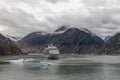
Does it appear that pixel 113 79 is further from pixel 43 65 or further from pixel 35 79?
pixel 43 65

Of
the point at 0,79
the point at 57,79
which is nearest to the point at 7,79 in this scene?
the point at 0,79

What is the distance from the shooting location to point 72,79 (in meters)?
86.6

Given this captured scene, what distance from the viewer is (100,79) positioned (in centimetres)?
8756

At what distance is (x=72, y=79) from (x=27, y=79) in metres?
13.7

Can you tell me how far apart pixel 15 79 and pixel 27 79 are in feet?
13.3

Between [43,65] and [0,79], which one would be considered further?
[43,65]

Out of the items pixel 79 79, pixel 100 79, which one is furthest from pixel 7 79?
pixel 100 79

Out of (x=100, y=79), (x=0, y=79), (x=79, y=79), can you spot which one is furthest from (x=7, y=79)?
(x=100, y=79)

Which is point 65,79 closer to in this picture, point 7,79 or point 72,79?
point 72,79

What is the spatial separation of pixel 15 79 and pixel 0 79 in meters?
4.58

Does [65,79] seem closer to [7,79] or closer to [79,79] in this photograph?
[79,79]

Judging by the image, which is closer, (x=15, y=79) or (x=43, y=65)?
(x=15, y=79)

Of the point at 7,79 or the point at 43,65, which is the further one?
the point at 43,65

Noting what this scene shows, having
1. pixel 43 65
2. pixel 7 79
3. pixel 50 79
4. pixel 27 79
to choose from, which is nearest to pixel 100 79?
pixel 50 79
